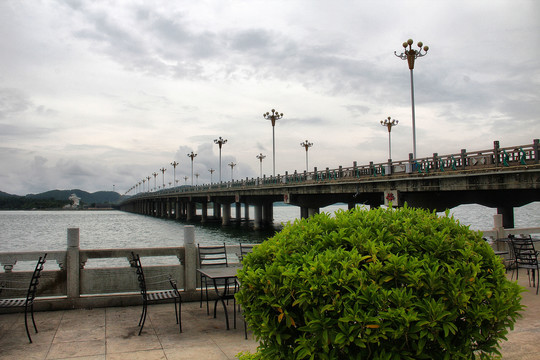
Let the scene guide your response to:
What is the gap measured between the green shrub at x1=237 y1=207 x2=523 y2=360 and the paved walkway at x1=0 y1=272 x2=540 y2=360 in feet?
9.06

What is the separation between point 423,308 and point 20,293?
7.91 meters

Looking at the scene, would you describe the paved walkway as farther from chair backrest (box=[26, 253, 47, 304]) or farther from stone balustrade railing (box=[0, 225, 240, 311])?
chair backrest (box=[26, 253, 47, 304])

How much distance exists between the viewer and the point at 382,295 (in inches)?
125

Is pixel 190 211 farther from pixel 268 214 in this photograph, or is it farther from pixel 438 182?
pixel 438 182

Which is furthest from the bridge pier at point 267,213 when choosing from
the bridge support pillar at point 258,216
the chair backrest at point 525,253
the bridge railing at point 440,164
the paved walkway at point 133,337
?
the paved walkway at point 133,337

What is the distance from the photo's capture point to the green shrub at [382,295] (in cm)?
316

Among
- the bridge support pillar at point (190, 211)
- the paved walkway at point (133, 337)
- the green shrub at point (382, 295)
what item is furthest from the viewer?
the bridge support pillar at point (190, 211)

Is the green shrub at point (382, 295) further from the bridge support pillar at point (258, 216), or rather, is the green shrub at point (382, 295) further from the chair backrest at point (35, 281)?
the bridge support pillar at point (258, 216)

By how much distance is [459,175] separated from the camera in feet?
86.4

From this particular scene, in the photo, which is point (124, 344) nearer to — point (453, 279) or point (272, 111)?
point (453, 279)

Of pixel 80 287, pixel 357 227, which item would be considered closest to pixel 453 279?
pixel 357 227

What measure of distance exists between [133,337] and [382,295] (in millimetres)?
4920

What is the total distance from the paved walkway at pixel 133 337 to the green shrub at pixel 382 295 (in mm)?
2761

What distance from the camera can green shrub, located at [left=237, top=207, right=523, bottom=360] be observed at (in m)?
3.16
